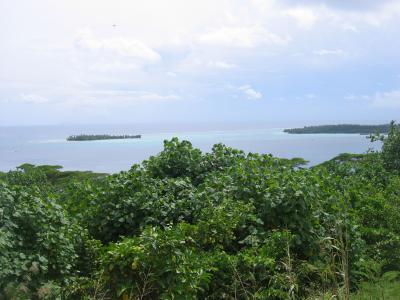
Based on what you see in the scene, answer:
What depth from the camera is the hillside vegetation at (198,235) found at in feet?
18.4

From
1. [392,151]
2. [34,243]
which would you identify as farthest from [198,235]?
[392,151]

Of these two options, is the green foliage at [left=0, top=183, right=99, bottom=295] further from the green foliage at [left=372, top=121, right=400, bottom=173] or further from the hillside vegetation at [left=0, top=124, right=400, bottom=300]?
the green foliage at [left=372, top=121, right=400, bottom=173]

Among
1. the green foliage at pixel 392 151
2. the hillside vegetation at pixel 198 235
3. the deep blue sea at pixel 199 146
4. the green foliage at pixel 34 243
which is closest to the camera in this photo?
the green foliage at pixel 34 243

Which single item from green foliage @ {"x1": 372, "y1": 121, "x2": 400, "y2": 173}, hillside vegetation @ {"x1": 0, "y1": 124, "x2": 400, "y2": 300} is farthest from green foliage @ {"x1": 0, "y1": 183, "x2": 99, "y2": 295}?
green foliage @ {"x1": 372, "y1": 121, "x2": 400, "y2": 173}

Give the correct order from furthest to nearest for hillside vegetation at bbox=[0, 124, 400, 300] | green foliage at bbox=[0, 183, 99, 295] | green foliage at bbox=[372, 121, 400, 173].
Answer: green foliage at bbox=[372, 121, 400, 173] < hillside vegetation at bbox=[0, 124, 400, 300] < green foliage at bbox=[0, 183, 99, 295]

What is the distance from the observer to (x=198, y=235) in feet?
23.0

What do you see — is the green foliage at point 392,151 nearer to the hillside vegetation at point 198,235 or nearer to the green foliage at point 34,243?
the hillside vegetation at point 198,235

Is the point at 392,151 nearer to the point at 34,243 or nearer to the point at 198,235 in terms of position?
the point at 198,235

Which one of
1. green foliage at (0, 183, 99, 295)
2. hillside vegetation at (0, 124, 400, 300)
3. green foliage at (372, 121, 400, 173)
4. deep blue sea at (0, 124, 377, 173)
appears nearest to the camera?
green foliage at (0, 183, 99, 295)

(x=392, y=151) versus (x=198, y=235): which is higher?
(x=392, y=151)

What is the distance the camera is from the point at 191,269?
5930 millimetres

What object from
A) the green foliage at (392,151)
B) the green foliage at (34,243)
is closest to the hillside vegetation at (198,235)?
the green foliage at (34,243)

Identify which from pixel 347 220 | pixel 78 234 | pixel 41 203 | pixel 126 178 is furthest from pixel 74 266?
pixel 347 220

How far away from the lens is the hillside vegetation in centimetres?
562
